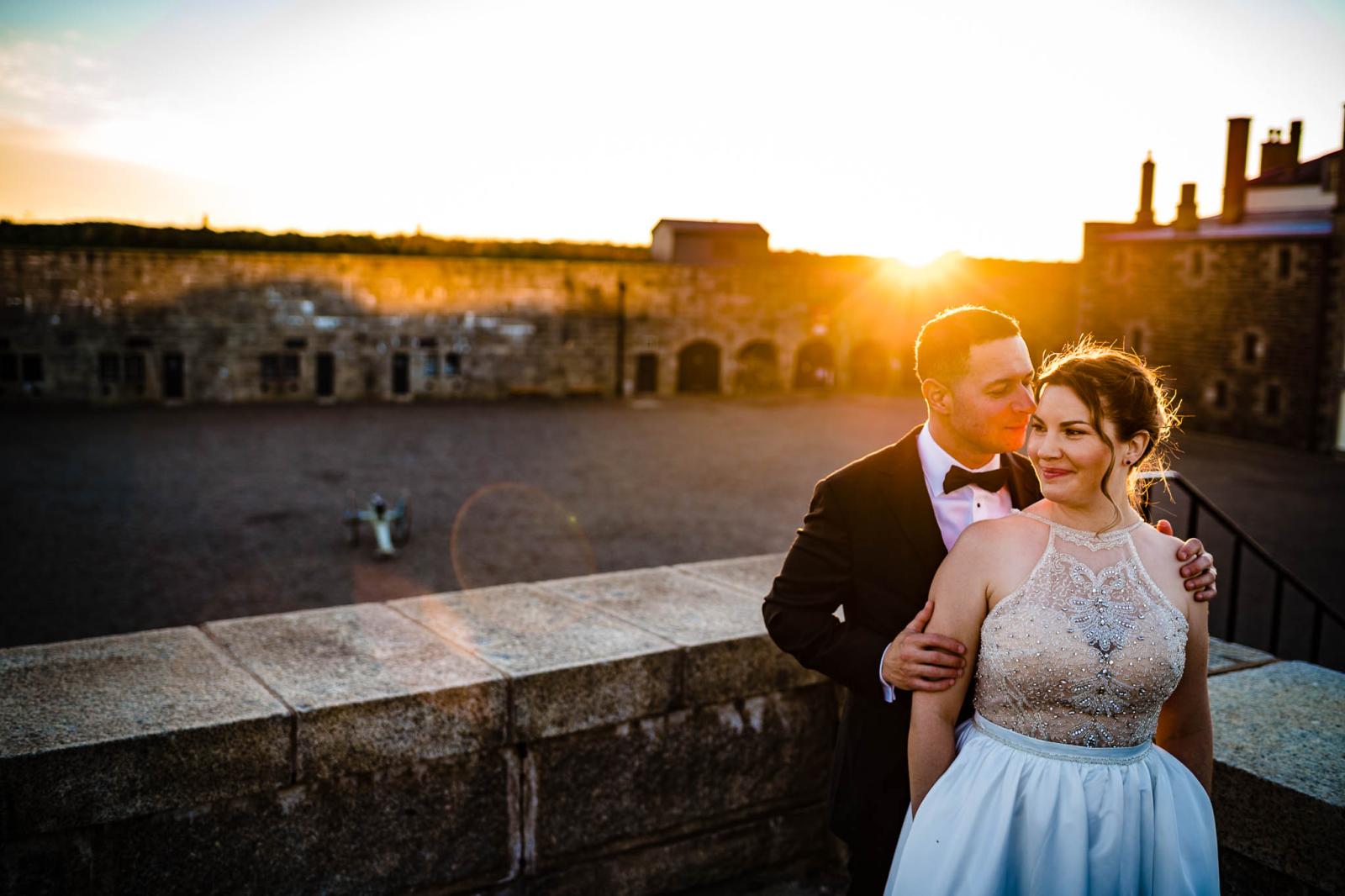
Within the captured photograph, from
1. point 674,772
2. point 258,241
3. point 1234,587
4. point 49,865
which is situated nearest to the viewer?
point 49,865

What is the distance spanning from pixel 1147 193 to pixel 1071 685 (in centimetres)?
3703

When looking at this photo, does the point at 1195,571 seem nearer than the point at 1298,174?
Yes

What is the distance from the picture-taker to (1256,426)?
88.7ft

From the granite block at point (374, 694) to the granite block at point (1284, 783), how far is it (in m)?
1.62

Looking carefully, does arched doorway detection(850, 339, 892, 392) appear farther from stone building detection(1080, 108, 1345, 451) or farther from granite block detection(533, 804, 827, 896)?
granite block detection(533, 804, 827, 896)

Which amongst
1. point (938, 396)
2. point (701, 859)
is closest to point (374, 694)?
point (701, 859)

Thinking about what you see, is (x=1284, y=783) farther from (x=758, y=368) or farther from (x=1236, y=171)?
(x=758, y=368)

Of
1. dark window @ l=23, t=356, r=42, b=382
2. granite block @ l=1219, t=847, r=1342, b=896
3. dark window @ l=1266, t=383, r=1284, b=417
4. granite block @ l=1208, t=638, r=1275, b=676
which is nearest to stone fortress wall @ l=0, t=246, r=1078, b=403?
dark window @ l=23, t=356, r=42, b=382

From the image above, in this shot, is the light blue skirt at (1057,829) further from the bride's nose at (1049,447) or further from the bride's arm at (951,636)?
the bride's nose at (1049,447)

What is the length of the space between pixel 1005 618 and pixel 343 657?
168 cm

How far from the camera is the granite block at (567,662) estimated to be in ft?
8.73

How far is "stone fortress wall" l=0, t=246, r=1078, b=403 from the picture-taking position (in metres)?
27.2

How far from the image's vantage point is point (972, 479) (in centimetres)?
226

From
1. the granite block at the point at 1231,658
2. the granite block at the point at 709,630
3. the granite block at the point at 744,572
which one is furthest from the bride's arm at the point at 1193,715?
the granite block at the point at 744,572
